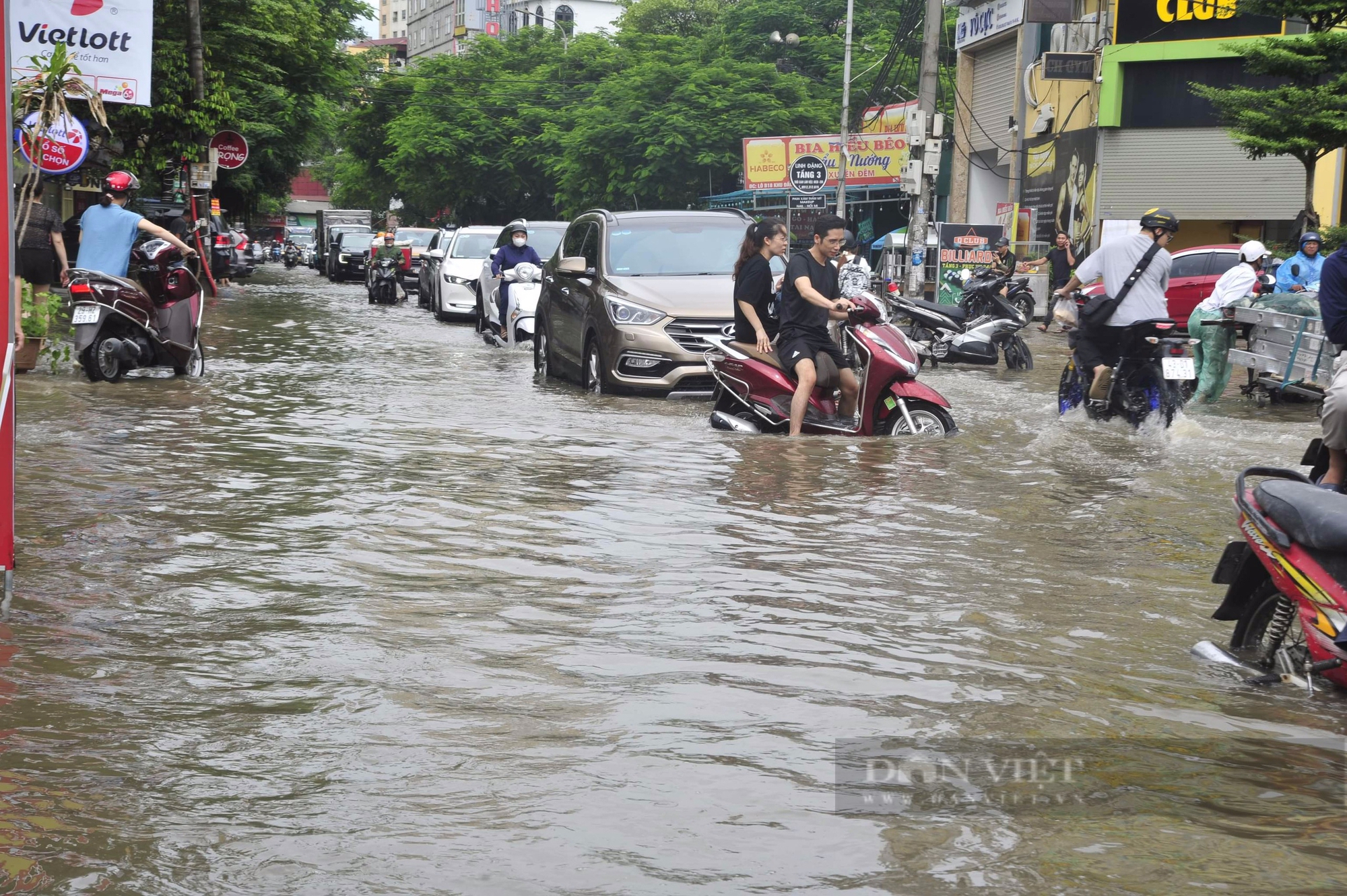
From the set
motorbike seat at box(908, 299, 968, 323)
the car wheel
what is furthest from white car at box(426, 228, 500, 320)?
the car wheel

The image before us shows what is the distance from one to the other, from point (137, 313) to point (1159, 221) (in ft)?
28.6

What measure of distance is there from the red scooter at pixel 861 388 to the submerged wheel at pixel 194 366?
5.90 m

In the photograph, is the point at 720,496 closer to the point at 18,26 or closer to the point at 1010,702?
the point at 1010,702

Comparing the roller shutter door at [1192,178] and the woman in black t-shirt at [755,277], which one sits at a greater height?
the roller shutter door at [1192,178]

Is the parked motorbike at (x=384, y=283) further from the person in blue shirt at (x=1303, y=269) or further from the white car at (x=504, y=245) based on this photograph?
the person in blue shirt at (x=1303, y=269)

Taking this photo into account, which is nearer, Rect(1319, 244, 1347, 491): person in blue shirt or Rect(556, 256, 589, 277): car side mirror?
Rect(1319, 244, 1347, 491): person in blue shirt

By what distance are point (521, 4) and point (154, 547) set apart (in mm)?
132692

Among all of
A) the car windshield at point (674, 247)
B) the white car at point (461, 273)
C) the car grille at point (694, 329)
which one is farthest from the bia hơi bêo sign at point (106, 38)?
the car grille at point (694, 329)

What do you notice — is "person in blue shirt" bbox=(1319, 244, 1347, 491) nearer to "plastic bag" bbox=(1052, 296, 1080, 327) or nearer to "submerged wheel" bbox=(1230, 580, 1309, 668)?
"submerged wheel" bbox=(1230, 580, 1309, 668)

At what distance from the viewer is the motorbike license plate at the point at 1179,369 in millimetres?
11875

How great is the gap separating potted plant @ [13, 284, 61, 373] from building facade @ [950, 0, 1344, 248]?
67.0 ft

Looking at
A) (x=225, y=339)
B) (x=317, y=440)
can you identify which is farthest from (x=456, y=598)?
(x=225, y=339)

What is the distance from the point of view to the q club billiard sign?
30.9 m

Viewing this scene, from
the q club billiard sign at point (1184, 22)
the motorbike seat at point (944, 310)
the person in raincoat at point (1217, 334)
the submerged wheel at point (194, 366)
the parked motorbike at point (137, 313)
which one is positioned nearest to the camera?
the parked motorbike at point (137, 313)
